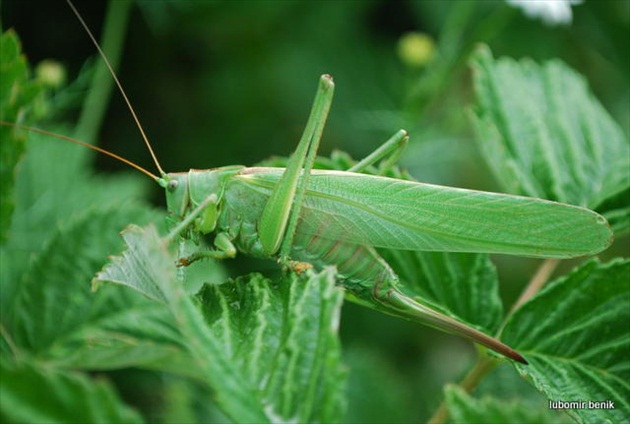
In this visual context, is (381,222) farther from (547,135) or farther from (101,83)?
(101,83)

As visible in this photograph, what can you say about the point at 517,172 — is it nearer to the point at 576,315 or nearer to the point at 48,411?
the point at 576,315

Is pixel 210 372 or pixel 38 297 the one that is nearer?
pixel 210 372

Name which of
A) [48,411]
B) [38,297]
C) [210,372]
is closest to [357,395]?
[38,297]

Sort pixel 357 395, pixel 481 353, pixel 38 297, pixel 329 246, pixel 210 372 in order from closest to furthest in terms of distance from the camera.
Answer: pixel 210 372 < pixel 481 353 < pixel 329 246 < pixel 38 297 < pixel 357 395

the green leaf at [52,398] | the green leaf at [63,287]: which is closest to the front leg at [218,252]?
the green leaf at [63,287]

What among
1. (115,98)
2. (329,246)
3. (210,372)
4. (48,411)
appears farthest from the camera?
(115,98)

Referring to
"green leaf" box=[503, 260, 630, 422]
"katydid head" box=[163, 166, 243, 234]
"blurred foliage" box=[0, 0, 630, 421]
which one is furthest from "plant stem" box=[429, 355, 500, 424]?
"blurred foliage" box=[0, 0, 630, 421]

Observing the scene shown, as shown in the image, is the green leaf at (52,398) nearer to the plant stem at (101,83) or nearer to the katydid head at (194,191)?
the katydid head at (194,191)
